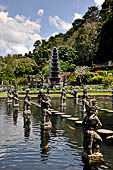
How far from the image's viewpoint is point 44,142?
1054 cm

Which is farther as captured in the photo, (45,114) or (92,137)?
(45,114)

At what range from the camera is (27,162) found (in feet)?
26.5

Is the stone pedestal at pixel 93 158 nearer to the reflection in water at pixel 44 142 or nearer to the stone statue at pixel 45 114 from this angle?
the reflection in water at pixel 44 142

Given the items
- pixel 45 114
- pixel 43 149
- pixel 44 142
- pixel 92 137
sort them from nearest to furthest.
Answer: pixel 92 137, pixel 43 149, pixel 44 142, pixel 45 114

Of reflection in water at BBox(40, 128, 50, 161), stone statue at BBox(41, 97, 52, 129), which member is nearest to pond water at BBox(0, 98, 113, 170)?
reflection in water at BBox(40, 128, 50, 161)

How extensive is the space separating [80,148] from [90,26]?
93.7 m

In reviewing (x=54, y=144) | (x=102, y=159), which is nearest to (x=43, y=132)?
(x=54, y=144)

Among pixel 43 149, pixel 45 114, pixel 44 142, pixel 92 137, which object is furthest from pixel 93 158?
pixel 45 114

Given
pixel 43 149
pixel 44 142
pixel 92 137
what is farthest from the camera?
pixel 44 142

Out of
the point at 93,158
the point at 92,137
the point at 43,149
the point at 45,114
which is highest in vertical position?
the point at 45,114

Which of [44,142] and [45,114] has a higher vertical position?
[45,114]

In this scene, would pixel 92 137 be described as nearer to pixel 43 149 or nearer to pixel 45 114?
pixel 43 149

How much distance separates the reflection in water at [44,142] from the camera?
8.73 meters

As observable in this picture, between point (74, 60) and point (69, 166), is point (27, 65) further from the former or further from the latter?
point (69, 166)
